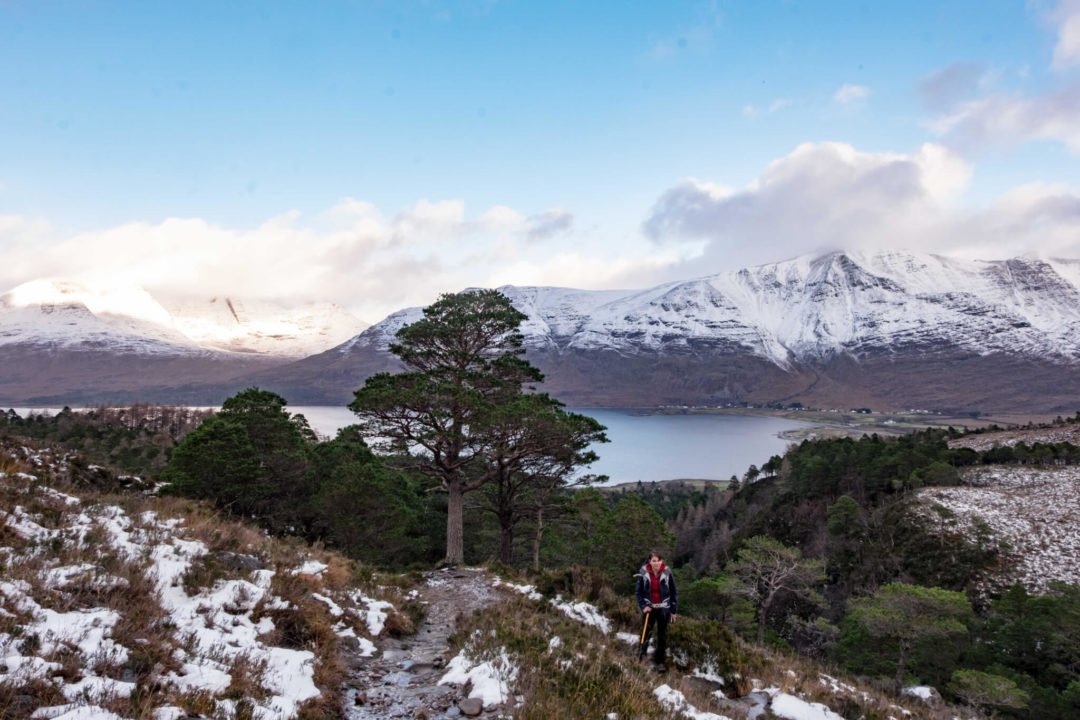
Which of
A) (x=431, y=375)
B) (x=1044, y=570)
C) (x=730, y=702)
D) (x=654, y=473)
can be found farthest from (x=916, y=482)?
(x=654, y=473)

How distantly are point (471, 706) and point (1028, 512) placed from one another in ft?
179

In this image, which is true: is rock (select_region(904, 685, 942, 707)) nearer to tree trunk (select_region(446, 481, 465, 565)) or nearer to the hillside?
the hillside

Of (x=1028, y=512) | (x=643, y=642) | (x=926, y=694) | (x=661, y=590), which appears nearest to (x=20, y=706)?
(x=643, y=642)

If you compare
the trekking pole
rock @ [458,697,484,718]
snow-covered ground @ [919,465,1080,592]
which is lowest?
snow-covered ground @ [919,465,1080,592]

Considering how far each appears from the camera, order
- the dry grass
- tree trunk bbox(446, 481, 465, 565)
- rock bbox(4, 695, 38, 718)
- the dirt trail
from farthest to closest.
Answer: tree trunk bbox(446, 481, 465, 565), the dirt trail, the dry grass, rock bbox(4, 695, 38, 718)

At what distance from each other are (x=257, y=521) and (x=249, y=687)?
22.8m

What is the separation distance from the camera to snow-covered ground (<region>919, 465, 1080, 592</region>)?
36625 millimetres

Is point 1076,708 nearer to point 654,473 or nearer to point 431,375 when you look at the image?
point 431,375

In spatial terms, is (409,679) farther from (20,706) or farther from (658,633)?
(20,706)

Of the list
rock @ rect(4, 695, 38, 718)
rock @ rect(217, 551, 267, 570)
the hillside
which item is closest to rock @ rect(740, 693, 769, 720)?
the hillside

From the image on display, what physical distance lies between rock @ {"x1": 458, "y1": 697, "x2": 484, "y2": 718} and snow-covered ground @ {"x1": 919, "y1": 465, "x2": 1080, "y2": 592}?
43.9 m

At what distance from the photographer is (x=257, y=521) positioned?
25.2 metres

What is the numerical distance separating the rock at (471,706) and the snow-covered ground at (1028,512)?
144 ft

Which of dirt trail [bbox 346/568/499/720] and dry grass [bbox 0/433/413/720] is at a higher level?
Answer: dry grass [bbox 0/433/413/720]
